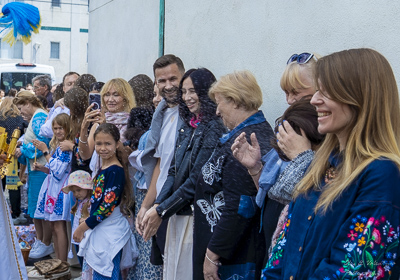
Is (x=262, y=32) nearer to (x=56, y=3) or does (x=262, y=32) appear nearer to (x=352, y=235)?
(x=352, y=235)

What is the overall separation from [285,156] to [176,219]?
1.52 metres

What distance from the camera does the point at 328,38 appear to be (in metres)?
3.88

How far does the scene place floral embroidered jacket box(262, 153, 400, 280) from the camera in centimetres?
202

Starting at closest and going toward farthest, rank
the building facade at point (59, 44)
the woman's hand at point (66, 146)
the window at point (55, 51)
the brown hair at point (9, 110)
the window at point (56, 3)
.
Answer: the woman's hand at point (66, 146)
the brown hair at point (9, 110)
the window at point (56, 3)
the building facade at point (59, 44)
the window at point (55, 51)

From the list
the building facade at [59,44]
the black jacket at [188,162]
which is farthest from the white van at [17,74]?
the black jacket at [188,162]

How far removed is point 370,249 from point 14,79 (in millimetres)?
18278

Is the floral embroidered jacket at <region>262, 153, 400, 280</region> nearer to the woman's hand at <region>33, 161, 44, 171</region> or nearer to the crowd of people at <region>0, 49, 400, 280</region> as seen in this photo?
the crowd of people at <region>0, 49, 400, 280</region>

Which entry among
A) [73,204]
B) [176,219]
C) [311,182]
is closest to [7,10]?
[73,204]

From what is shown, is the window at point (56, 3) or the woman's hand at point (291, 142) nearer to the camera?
the woman's hand at point (291, 142)

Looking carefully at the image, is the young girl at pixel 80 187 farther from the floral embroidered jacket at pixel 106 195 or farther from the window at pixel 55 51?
the window at pixel 55 51

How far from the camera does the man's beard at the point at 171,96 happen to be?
4.68m

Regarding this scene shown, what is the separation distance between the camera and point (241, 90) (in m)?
3.69

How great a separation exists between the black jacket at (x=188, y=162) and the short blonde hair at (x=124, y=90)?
5.70 feet

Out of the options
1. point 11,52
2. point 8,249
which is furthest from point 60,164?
point 11,52
